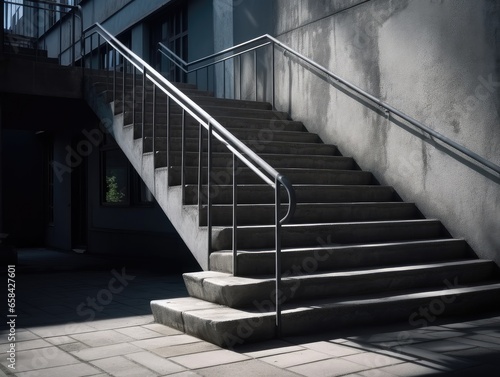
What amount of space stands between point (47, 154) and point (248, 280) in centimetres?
1228

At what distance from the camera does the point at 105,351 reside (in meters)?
3.79

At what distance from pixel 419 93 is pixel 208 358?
12.9 ft

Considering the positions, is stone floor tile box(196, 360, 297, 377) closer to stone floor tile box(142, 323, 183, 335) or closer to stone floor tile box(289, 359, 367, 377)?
stone floor tile box(289, 359, 367, 377)

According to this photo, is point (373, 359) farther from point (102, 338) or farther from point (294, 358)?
point (102, 338)

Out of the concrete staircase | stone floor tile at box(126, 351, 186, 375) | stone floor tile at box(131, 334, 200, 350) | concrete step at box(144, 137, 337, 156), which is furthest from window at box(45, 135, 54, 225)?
Answer: stone floor tile at box(126, 351, 186, 375)

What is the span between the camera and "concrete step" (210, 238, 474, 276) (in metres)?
4.64

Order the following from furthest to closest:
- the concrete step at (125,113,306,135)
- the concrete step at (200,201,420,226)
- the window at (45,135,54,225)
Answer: the window at (45,135,54,225) → the concrete step at (125,113,306,135) → the concrete step at (200,201,420,226)

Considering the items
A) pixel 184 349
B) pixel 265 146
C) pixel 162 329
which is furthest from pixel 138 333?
pixel 265 146

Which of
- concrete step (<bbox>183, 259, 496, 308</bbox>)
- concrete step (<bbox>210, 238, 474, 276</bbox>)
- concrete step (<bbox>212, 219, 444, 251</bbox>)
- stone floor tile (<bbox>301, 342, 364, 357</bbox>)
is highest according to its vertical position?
concrete step (<bbox>212, 219, 444, 251</bbox>)

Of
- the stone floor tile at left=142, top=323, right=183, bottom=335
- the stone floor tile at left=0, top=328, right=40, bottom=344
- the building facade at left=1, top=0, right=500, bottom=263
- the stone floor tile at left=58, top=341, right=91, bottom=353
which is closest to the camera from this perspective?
the stone floor tile at left=58, top=341, right=91, bottom=353

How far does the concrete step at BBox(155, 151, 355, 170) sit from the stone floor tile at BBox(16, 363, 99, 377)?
2918 millimetres

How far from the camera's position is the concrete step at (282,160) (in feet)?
20.1

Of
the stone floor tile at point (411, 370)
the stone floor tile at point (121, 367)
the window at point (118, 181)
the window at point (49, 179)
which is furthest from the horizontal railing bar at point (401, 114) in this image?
the window at point (49, 179)

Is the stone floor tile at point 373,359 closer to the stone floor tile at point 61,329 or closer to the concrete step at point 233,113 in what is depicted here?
the stone floor tile at point 61,329
